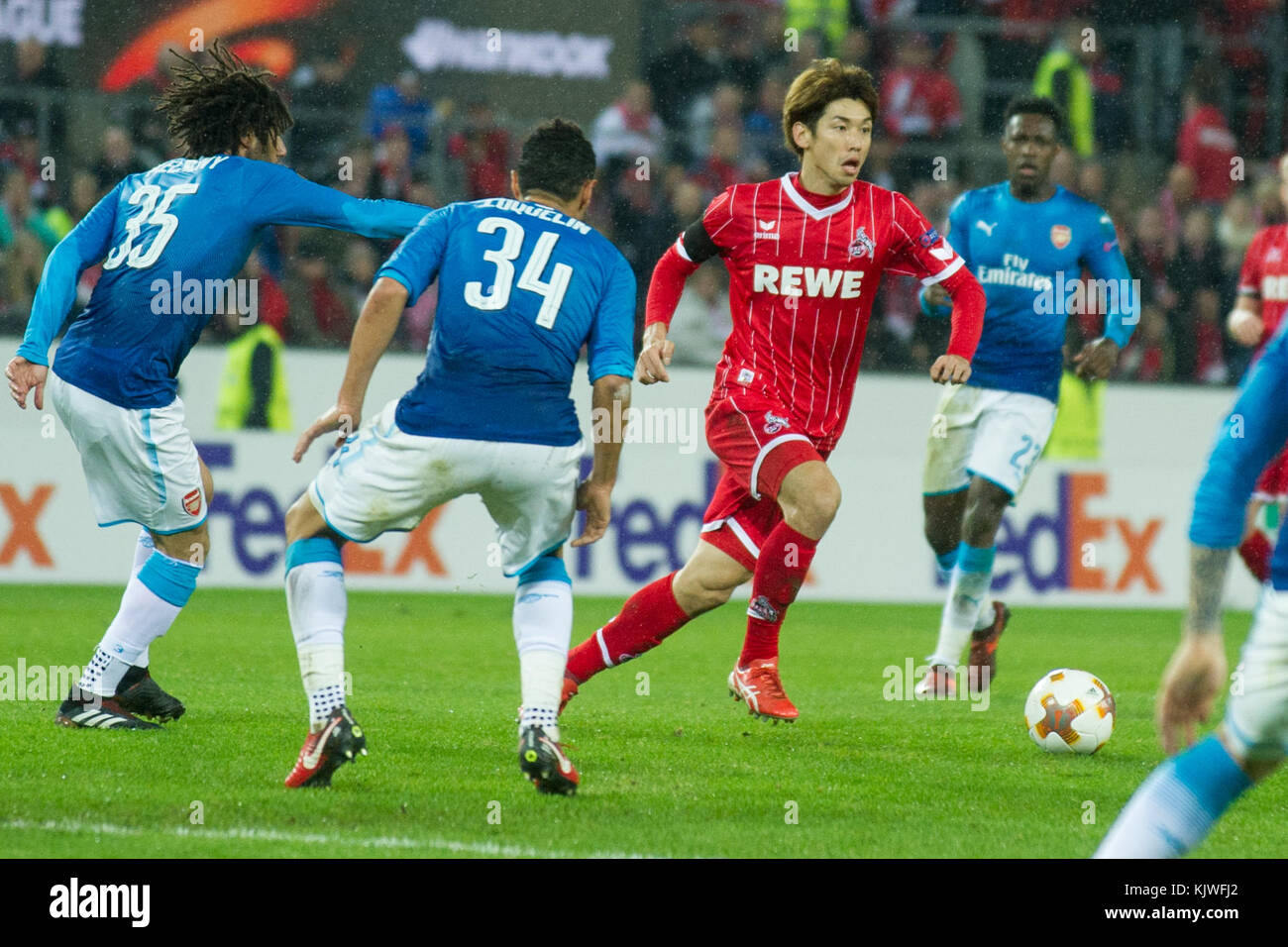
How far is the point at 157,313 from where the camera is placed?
5.69m

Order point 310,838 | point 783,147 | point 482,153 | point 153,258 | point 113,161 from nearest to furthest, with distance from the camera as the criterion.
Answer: point 310,838
point 153,258
point 113,161
point 482,153
point 783,147

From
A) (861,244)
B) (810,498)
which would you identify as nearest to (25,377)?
(810,498)

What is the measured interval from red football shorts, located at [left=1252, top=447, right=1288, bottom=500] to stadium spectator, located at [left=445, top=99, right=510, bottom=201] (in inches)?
285

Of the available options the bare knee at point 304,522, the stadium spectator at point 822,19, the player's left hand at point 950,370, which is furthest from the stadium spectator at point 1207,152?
the bare knee at point 304,522

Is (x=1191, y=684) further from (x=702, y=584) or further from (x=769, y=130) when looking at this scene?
(x=769, y=130)

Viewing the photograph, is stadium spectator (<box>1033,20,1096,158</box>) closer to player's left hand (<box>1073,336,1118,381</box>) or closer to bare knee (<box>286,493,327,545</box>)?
player's left hand (<box>1073,336,1118,381</box>)

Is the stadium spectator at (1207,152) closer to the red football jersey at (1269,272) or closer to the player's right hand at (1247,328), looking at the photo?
the red football jersey at (1269,272)

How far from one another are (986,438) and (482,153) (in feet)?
24.4

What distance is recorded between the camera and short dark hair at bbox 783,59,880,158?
6.21m

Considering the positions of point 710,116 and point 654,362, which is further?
point 710,116

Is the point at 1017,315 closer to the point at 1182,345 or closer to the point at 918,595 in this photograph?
the point at 918,595

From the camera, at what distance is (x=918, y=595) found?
1230 centimetres

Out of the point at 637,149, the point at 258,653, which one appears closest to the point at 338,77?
the point at 637,149

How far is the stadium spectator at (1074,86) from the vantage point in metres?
15.1
